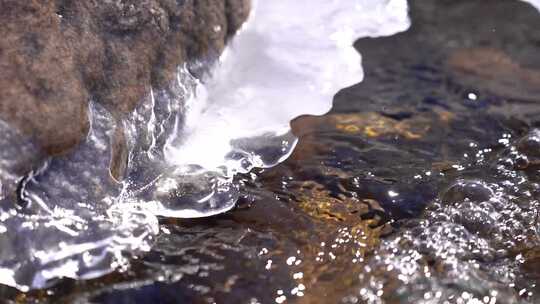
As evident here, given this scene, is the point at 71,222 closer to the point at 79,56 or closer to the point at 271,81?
the point at 79,56

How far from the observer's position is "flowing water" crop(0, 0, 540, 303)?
1923 mm

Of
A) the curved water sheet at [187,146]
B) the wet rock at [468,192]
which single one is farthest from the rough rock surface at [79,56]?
the wet rock at [468,192]

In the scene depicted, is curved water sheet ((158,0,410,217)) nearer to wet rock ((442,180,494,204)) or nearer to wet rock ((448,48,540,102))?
wet rock ((448,48,540,102))

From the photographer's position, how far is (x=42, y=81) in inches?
80.6

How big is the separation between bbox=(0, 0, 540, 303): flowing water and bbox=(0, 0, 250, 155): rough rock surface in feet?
0.22

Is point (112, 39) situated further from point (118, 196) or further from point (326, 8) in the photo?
point (326, 8)

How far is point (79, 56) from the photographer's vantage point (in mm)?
2191

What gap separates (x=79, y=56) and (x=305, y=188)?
31.9 inches

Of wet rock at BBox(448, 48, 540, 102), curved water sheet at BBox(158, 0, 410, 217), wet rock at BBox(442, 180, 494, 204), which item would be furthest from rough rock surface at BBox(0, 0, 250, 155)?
wet rock at BBox(448, 48, 540, 102)

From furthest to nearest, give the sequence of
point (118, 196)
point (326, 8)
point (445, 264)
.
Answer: point (326, 8) < point (118, 196) < point (445, 264)

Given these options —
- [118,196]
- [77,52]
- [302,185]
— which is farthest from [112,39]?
[302,185]

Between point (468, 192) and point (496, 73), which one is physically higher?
point (468, 192)

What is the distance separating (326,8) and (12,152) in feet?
6.73

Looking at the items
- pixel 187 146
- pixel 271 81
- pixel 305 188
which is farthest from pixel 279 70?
pixel 305 188
